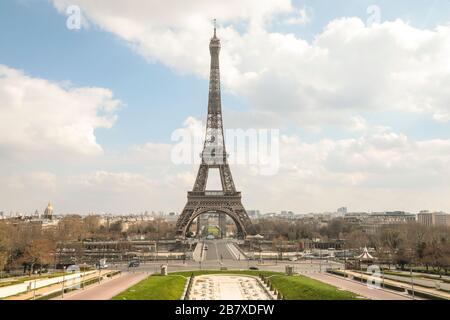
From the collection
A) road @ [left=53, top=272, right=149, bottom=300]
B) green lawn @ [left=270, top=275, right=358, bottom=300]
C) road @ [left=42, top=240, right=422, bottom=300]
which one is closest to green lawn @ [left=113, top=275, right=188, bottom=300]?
road @ [left=53, top=272, right=149, bottom=300]

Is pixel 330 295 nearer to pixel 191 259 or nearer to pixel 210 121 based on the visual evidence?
pixel 191 259

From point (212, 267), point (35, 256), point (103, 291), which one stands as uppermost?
point (35, 256)

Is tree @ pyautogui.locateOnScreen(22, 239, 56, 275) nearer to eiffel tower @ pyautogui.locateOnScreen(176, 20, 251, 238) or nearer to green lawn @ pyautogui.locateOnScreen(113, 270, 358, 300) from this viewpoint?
green lawn @ pyautogui.locateOnScreen(113, 270, 358, 300)

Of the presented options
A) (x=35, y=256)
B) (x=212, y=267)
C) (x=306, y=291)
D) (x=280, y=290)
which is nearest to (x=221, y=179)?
(x=212, y=267)

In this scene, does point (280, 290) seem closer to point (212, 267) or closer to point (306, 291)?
point (306, 291)
